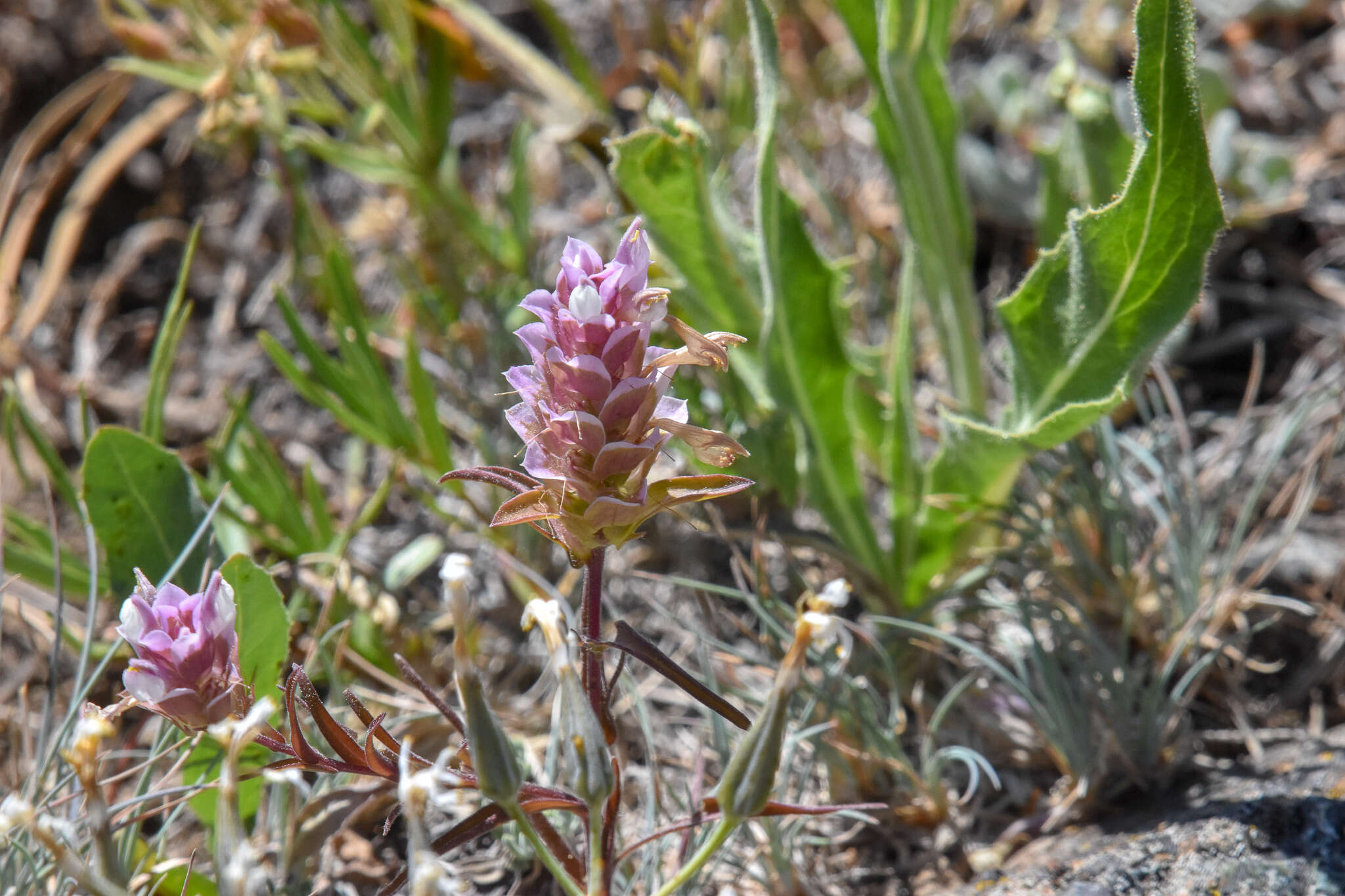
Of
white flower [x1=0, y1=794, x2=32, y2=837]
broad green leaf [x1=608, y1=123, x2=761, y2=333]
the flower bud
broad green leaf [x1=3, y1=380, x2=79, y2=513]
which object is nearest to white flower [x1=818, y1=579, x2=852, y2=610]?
the flower bud

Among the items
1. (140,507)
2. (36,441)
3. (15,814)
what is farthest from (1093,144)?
(36,441)

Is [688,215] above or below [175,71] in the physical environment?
below

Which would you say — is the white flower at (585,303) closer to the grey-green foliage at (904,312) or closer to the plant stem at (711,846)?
the plant stem at (711,846)

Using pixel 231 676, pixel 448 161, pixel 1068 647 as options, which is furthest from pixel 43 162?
pixel 1068 647

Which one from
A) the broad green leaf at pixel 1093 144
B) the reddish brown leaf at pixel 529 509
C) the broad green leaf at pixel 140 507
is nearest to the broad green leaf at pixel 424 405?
the broad green leaf at pixel 140 507

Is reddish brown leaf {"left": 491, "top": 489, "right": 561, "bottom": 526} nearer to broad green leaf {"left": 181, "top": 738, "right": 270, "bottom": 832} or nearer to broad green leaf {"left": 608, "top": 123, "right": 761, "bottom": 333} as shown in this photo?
broad green leaf {"left": 181, "top": 738, "right": 270, "bottom": 832}

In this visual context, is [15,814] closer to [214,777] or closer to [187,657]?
[187,657]

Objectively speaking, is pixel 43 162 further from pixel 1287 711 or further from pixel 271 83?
pixel 1287 711
